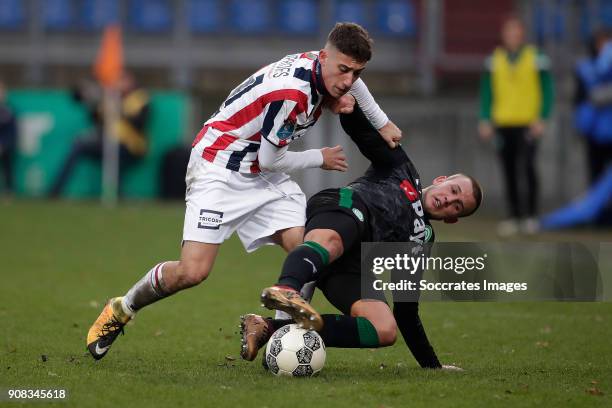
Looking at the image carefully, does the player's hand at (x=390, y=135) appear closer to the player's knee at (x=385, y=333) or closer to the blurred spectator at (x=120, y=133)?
the player's knee at (x=385, y=333)

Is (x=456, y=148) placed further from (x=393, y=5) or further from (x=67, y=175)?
(x=67, y=175)

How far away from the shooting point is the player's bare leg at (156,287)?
6008mm

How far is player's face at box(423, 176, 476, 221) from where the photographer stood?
6.14m

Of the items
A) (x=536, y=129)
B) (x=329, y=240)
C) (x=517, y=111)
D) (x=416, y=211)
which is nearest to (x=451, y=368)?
(x=416, y=211)

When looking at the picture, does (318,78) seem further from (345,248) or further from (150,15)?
(150,15)

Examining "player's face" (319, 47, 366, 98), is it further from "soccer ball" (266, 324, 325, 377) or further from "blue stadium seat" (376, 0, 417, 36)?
"blue stadium seat" (376, 0, 417, 36)

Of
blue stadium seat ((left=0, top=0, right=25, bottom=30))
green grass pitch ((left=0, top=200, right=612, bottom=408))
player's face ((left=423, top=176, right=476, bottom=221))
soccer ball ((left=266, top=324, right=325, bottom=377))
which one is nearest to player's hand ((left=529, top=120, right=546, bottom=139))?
green grass pitch ((left=0, top=200, right=612, bottom=408))

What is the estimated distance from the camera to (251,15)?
839 inches

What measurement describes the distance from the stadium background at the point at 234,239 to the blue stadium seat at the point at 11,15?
0.15 feet

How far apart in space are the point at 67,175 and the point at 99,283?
9594mm

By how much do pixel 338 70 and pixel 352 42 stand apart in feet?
0.53

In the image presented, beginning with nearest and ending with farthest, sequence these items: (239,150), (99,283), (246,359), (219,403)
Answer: (219,403) < (246,359) < (239,150) < (99,283)

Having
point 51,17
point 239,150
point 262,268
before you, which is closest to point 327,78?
point 239,150

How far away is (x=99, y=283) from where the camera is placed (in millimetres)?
9656
